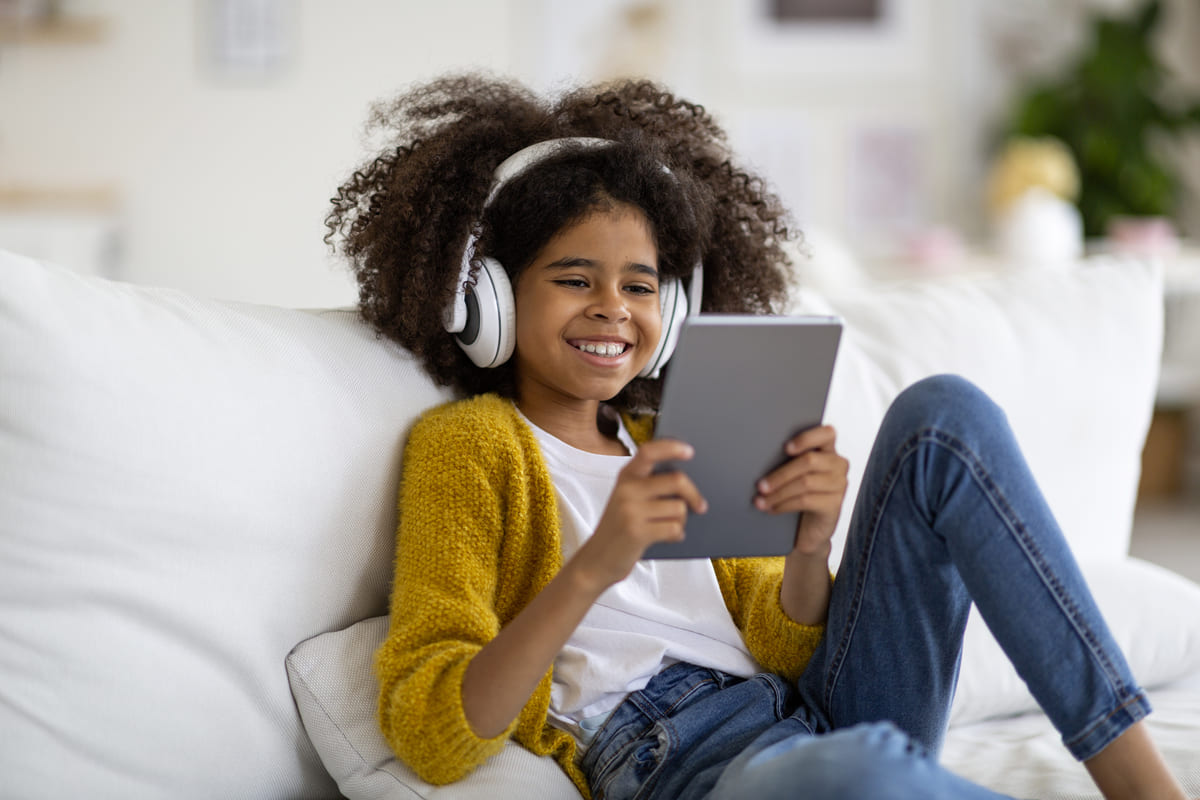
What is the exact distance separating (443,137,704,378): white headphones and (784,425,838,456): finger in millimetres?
238

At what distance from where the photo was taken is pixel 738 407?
92 centimetres

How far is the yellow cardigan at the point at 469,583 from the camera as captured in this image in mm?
950

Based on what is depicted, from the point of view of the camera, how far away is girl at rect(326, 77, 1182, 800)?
Result: 938mm

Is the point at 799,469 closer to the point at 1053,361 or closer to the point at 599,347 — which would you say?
the point at 599,347

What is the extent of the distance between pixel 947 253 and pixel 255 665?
3038mm

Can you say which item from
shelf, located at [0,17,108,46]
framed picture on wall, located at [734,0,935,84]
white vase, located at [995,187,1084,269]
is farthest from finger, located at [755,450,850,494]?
shelf, located at [0,17,108,46]

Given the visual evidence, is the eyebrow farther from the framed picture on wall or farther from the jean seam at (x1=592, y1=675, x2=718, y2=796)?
the framed picture on wall

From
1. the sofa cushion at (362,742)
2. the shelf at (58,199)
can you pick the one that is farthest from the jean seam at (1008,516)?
the shelf at (58,199)

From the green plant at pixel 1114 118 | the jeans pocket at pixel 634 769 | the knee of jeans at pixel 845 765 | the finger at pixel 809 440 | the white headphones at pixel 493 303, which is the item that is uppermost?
the green plant at pixel 1114 118

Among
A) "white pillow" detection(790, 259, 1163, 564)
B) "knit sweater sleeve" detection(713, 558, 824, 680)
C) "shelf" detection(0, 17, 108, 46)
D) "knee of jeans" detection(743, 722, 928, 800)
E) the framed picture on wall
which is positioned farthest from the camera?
the framed picture on wall

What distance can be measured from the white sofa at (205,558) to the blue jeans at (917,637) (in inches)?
4.5

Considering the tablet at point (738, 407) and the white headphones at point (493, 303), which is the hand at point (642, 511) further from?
the white headphones at point (493, 303)

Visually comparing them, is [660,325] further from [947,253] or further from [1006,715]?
[947,253]

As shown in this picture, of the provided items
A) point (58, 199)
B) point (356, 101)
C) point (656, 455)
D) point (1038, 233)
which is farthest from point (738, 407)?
point (58, 199)
